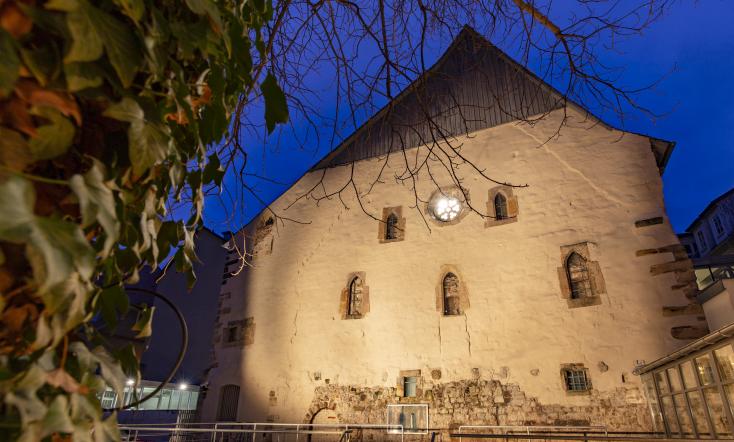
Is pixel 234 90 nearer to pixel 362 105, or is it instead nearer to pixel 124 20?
pixel 124 20

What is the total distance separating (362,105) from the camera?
2.50 metres

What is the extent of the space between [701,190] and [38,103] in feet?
413

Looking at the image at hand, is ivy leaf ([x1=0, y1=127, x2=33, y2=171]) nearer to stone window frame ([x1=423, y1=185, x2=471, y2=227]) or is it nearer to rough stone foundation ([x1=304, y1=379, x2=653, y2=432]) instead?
rough stone foundation ([x1=304, y1=379, x2=653, y2=432])

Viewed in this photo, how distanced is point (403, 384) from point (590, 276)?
4378mm

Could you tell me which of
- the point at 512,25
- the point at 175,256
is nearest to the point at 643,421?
the point at 512,25

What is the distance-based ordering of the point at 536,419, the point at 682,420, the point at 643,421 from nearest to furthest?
1. the point at 682,420
2. the point at 643,421
3. the point at 536,419

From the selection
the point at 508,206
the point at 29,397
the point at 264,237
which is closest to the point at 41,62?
the point at 29,397

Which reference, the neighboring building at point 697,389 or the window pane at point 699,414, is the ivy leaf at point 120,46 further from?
the window pane at point 699,414

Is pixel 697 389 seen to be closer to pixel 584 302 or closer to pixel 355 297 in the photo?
pixel 584 302

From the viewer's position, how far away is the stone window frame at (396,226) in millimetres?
10937

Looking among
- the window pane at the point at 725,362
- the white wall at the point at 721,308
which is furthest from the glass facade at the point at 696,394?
the white wall at the point at 721,308

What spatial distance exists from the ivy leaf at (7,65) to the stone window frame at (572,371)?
913 cm

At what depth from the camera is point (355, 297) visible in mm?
10852

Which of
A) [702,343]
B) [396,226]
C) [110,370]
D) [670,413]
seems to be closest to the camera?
[110,370]
